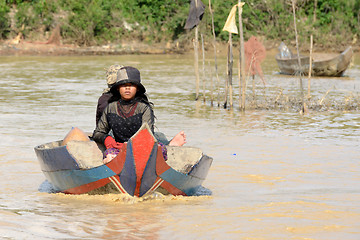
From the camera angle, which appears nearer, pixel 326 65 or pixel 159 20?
pixel 326 65

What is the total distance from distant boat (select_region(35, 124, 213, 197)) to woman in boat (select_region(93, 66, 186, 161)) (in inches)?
9.9

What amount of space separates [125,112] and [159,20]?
32.6m

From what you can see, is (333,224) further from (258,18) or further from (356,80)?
(258,18)

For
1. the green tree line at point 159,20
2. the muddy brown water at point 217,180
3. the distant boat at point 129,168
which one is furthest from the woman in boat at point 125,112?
the green tree line at point 159,20

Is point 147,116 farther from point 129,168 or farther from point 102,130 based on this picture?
point 129,168

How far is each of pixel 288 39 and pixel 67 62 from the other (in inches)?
522

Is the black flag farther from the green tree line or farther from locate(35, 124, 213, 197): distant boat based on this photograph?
the green tree line

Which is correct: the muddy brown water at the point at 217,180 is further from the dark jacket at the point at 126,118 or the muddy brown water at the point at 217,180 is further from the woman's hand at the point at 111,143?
the dark jacket at the point at 126,118

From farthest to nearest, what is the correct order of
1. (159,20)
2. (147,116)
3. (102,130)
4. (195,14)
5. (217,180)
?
1. (159,20)
2. (195,14)
3. (217,180)
4. (102,130)
5. (147,116)

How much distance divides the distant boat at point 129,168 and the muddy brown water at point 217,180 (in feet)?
0.54

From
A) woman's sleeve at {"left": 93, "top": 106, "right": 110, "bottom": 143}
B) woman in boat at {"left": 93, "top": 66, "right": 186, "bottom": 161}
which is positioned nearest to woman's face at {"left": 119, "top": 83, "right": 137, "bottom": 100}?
woman in boat at {"left": 93, "top": 66, "right": 186, "bottom": 161}

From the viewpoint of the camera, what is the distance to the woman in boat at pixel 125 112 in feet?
22.7

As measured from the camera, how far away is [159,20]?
39188mm

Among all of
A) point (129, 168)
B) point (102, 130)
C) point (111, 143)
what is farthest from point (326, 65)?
point (129, 168)
